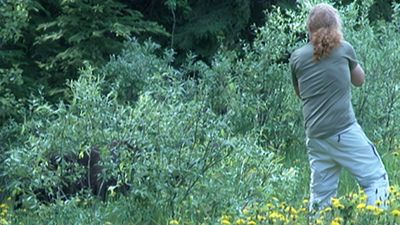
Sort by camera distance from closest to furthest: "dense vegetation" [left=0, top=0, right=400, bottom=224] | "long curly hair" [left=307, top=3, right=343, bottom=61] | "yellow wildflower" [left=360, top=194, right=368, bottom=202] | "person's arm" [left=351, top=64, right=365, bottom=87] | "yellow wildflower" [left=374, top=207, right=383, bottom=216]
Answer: "yellow wildflower" [left=374, top=207, right=383, bottom=216] → "yellow wildflower" [left=360, top=194, right=368, bottom=202] → "long curly hair" [left=307, top=3, right=343, bottom=61] → "person's arm" [left=351, top=64, right=365, bottom=87] → "dense vegetation" [left=0, top=0, right=400, bottom=224]

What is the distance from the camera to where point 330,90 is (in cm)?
643

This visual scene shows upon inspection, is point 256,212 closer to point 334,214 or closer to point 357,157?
point 334,214

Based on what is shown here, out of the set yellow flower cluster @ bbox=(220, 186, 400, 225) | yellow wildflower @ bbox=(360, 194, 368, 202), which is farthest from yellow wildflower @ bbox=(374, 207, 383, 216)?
yellow wildflower @ bbox=(360, 194, 368, 202)

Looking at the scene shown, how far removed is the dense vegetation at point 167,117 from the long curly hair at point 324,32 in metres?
0.98

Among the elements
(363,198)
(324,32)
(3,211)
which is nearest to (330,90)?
(324,32)

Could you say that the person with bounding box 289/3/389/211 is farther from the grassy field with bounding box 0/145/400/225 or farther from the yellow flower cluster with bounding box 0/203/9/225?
the yellow flower cluster with bounding box 0/203/9/225

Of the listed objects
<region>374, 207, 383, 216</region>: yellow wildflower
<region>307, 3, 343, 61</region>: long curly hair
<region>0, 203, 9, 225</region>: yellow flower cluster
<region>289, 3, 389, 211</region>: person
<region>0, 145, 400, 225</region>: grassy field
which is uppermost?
<region>307, 3, 343, 61</region>: long curly hair

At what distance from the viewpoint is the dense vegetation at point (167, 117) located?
6.71 meters

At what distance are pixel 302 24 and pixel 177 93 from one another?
3.06m

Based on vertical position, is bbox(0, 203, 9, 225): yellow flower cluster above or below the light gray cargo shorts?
below

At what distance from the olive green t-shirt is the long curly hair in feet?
0.17

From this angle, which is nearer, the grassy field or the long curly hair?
the grassy field

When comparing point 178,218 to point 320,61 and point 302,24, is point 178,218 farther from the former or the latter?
point 302,24

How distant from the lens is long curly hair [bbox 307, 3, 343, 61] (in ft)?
20.9
